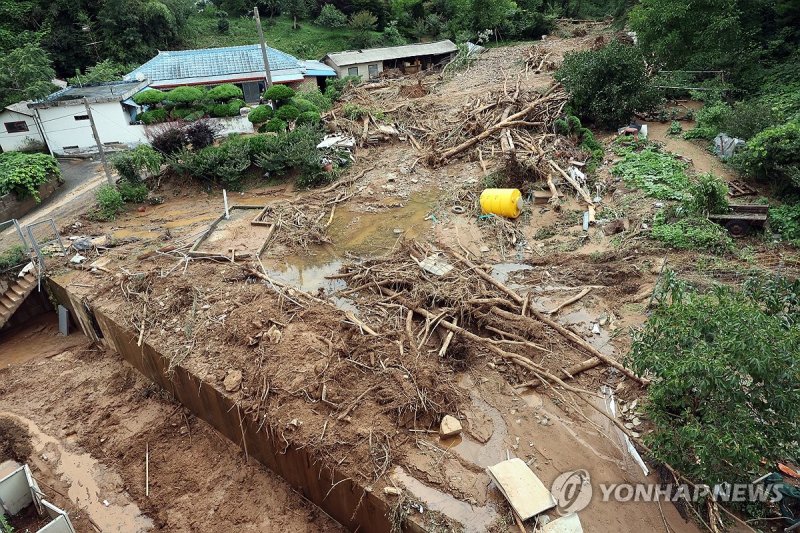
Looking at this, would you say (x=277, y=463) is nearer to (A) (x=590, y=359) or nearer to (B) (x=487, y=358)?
(B) (x=487, y=358)

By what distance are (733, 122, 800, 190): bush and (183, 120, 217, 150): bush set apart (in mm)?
18639

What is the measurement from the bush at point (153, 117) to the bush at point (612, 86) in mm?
18676

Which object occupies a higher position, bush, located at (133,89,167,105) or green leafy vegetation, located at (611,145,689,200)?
bush, located at (133,89,167,105)

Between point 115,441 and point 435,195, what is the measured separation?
36.6ft

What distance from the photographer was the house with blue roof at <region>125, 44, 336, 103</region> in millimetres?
28078

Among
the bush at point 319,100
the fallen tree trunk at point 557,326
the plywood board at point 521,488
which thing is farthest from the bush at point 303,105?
the plywood board at point 521,488

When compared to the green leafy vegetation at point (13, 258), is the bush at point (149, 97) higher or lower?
higher

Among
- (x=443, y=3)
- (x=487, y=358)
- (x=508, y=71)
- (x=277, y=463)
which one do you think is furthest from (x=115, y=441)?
(x=443, y=3)

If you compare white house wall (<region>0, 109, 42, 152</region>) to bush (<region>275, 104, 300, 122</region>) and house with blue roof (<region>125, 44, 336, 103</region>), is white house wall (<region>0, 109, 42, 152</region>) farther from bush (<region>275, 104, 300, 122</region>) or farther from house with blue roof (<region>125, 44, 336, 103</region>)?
bush (<region>275, 104, 300, 122</region>)

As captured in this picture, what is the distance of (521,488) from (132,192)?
53.3 feet

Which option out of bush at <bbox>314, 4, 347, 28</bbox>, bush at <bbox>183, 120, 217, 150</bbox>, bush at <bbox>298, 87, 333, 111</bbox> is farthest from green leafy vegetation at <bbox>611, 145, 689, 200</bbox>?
bush at <bbox>314, 4, 347, 28</bbox>

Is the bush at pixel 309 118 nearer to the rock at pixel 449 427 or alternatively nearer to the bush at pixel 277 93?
the bush at pixel 277 93

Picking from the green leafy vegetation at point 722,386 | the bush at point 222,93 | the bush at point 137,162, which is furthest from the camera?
the bush at point 222,93

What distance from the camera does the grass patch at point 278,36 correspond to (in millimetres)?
39381
